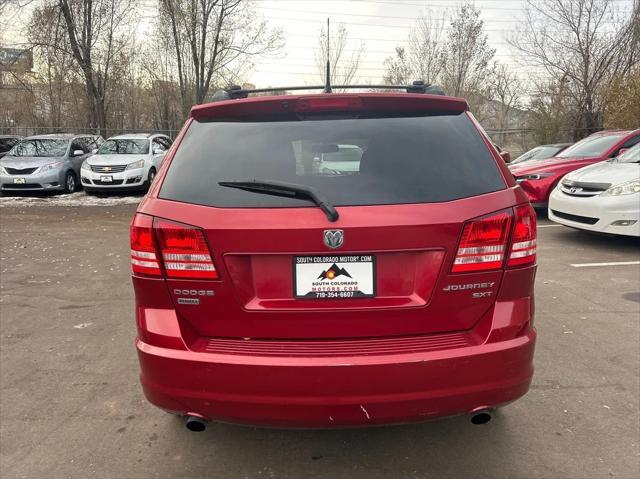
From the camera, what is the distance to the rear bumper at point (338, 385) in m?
1.95

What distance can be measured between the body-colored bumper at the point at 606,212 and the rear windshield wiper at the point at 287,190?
614cm

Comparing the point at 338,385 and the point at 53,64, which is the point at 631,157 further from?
the point at 53,64

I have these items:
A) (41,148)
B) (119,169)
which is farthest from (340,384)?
(41,148)

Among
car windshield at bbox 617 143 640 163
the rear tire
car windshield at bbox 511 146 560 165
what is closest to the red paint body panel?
car windshield at bbox 617 143 640 163

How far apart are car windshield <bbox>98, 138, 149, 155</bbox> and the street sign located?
310 inches

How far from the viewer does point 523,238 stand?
212 cm

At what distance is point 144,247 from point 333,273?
31.7 inches

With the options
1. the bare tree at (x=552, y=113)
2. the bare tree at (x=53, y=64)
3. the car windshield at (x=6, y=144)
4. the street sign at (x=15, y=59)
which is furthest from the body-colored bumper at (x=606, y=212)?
the bare tree at (x=53, y=64)

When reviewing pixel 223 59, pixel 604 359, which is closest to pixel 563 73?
A: pixel 223 59

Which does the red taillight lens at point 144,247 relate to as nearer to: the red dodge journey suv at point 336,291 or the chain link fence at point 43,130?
the red dodge journey suv at point 336,291

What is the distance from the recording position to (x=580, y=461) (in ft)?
8.20

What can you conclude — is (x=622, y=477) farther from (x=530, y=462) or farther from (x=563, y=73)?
(x=563, y=73)

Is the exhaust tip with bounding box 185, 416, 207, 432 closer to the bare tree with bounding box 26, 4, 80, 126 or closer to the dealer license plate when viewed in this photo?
the dealer license plate

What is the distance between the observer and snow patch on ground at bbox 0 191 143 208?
1261 cm
